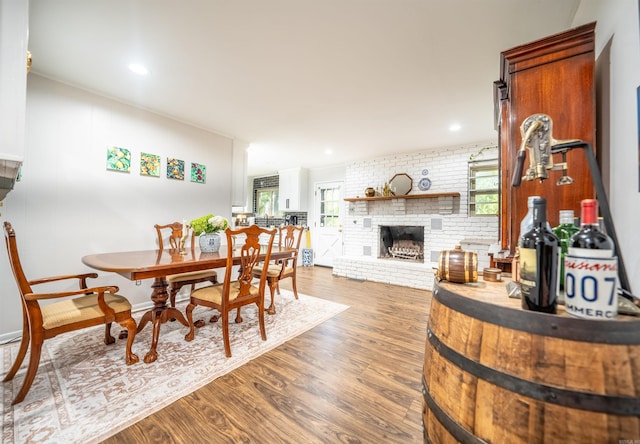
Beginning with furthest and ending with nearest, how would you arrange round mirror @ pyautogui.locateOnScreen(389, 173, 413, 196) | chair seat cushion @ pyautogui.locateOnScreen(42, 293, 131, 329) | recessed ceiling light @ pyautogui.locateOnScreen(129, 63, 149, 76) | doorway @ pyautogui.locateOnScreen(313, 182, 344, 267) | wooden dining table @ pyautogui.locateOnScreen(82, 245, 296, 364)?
doorway @ pyautogui.locateOnScreen(313, 182, 344, 267) → round mirror @ pyautogui.locateOnScreen(389, 173, 413, 196) → recessed ceiling light @ pyautogui.locateOnScreen(129, 63, 149, 76) → wooden dining table @ pyautogui.locateOnScreen(82, 245, 296, 364) → chair seat cushion @ pyautogui.locateOnScreen(42, 293, 131, 329)

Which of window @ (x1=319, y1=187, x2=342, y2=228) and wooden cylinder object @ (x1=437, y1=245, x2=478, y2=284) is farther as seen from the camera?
window @ (x1=319, y1=187, x2=342, y2=228)

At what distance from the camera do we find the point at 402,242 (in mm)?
5023

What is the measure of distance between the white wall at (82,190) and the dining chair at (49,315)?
3.27ft

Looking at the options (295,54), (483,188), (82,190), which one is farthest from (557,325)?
(483,188)

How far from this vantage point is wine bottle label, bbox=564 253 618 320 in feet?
1.76

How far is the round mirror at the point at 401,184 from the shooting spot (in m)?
4.68

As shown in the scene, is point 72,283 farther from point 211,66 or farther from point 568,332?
point 568,332

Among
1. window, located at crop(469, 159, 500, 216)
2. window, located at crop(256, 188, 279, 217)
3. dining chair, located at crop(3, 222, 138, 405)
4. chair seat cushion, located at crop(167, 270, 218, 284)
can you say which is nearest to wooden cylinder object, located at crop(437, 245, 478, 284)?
dining chair, located at crop(3, 222, 138, 405)


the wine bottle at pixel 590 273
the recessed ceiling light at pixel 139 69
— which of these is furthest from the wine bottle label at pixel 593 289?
the recessed ceiling light at pixel 139 69

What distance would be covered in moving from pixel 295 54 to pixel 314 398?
248 centimetres

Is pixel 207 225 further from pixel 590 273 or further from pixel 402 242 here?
pixel 402 242

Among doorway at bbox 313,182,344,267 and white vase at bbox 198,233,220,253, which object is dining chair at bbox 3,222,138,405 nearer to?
white vase at bbox 198,233,220,253

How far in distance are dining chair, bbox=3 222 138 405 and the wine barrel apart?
71.7 inches

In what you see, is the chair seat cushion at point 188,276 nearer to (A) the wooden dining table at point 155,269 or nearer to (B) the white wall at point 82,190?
(A) the wooden dining table at point 155,269
